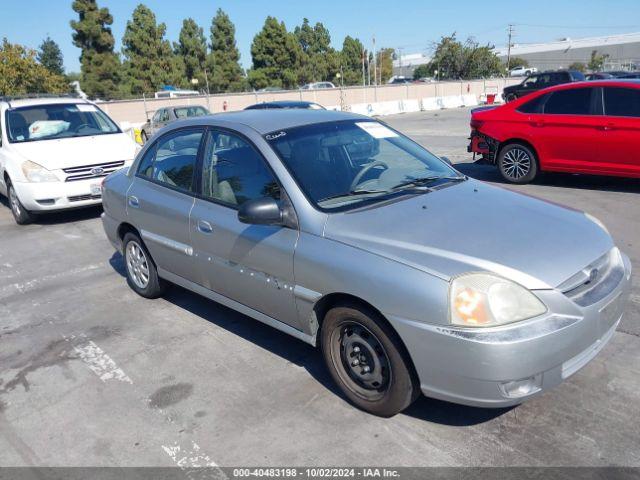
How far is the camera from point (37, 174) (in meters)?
7.94

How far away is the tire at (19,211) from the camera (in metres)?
8.33

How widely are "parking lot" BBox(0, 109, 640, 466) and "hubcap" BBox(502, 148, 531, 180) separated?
397 centimetres

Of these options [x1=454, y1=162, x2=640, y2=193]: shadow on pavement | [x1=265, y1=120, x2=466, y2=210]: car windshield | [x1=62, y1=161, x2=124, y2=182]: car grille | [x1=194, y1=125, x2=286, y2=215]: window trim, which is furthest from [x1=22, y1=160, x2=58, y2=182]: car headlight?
[x1=454, y1=162, x2=640, y2=193]: shadow on pavement

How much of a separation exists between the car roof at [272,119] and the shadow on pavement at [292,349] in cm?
159

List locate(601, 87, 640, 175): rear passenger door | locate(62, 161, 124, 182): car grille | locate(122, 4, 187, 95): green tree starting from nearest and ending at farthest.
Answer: locate(601, 87, 640, 175): rear passenger door < locate(62, 161, 124, 182): car grille < locate(122, 4, 187, 95): green tree

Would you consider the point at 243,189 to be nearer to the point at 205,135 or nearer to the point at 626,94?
the point at 205,135

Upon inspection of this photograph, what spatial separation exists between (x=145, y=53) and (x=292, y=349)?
152 feet

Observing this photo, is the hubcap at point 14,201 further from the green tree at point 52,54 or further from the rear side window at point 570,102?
the green tree at point 52,54

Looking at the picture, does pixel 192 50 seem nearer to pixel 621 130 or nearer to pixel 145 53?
pixel 145 53

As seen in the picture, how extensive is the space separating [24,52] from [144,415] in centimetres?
2868

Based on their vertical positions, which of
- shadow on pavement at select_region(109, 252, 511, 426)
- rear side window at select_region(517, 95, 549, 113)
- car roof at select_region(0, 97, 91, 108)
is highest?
car roof at select_region(0, 97, 91, 108)

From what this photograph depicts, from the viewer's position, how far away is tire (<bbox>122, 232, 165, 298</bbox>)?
16.4 feet

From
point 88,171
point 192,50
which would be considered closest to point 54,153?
point 88,171

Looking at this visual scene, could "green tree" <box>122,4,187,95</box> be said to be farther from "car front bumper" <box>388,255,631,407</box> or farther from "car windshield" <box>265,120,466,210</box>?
"car front bumper" <box>388,255,631,407</box>
